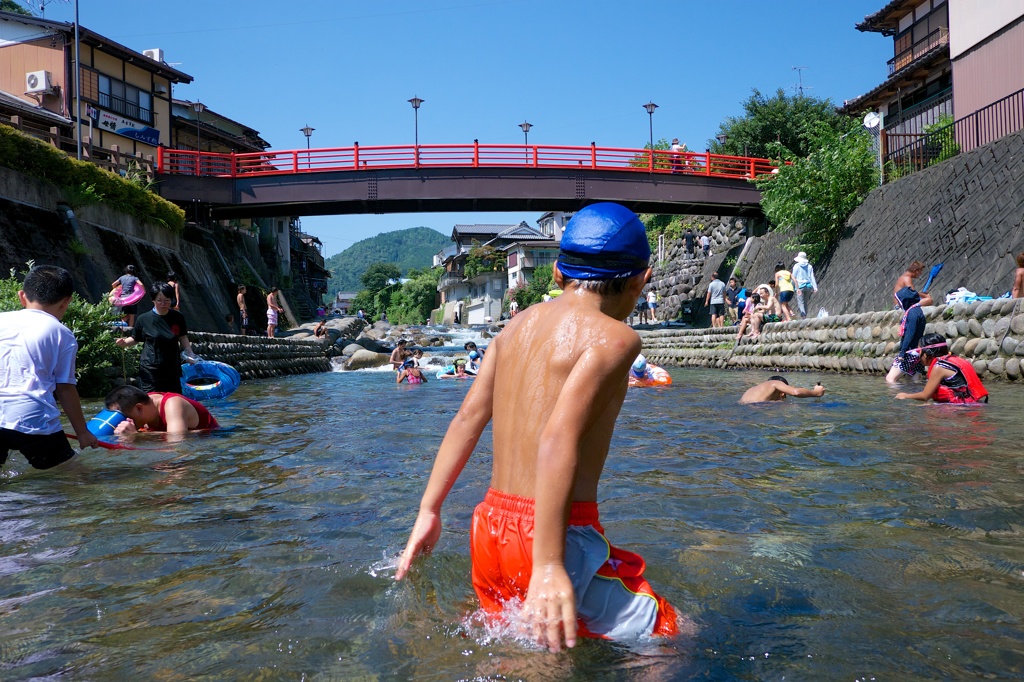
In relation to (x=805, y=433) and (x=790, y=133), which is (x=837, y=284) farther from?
(x=790, y=133)

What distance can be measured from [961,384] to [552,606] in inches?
336

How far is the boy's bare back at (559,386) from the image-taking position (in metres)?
2.14

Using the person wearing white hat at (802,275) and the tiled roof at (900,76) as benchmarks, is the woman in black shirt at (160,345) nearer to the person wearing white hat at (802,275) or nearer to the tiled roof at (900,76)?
the person wearing white hat at (802,275)

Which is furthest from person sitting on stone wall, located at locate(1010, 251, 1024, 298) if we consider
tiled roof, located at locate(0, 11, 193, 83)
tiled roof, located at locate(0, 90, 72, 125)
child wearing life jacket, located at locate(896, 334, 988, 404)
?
tiled roof, located at locate(0, 11, 193, 83)

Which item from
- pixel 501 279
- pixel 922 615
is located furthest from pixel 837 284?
pixel 501 279

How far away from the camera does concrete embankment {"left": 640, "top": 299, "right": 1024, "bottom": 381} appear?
11.6m

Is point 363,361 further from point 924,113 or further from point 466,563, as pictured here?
point 466,563

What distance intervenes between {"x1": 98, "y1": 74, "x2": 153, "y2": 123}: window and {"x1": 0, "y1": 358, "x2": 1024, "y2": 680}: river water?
31961 mm

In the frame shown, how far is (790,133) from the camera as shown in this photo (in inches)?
1622

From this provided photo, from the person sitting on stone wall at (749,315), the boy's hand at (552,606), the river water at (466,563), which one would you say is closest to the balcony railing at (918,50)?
the person sitting on stone wall at (749,315)

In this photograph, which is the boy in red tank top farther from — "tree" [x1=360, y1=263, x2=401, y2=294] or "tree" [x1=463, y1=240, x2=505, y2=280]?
"tree" [x1=360, y1=263, x2=401, y2=294]

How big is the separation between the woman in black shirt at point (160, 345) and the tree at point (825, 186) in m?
21.4

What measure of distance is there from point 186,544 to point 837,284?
22100 millimetres

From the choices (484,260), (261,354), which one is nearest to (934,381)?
(261,354)
